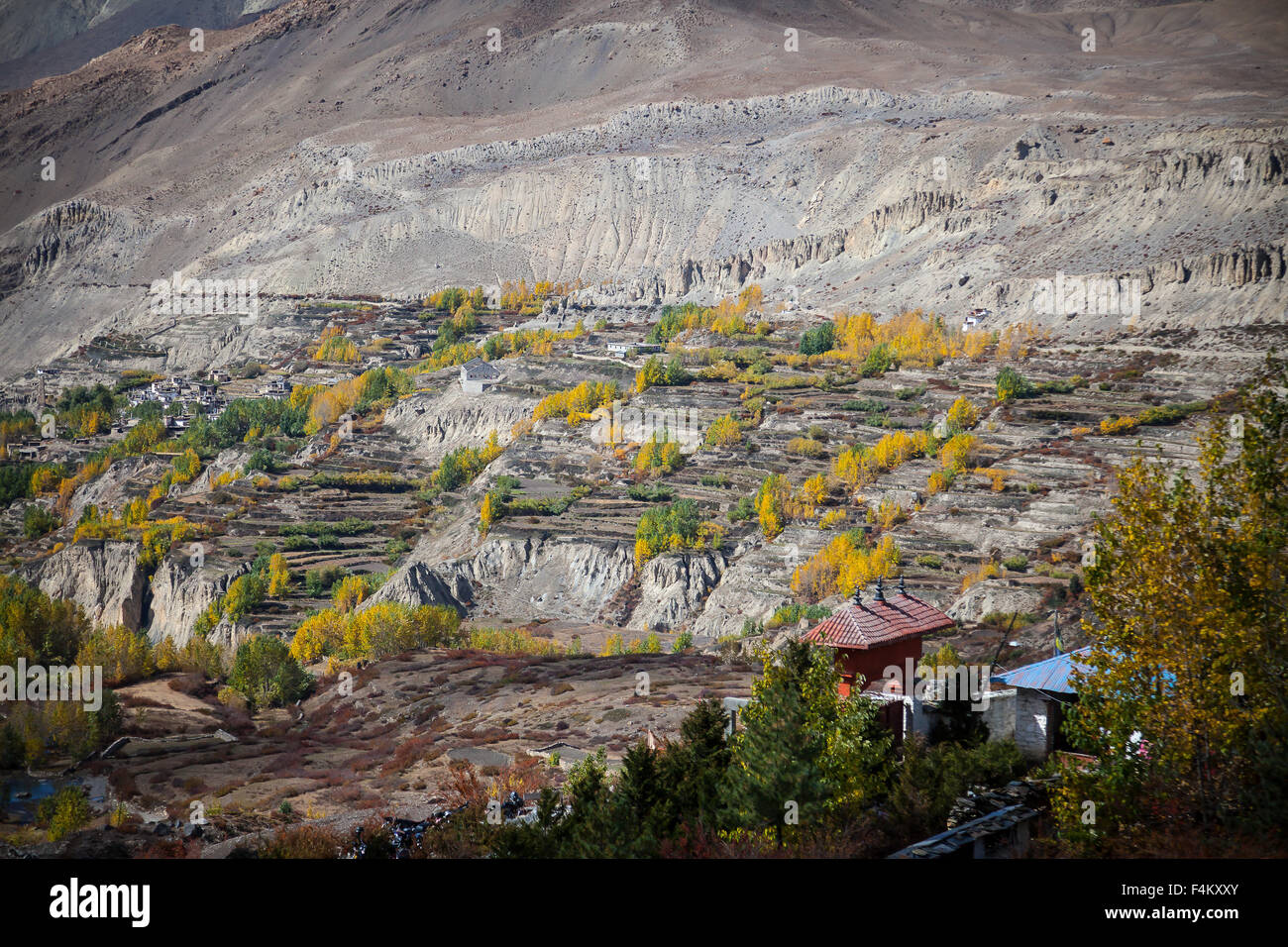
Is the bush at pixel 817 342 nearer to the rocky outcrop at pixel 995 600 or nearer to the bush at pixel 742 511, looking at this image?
the bush at pixel 742 511

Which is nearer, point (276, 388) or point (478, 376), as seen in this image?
point (478, 376)

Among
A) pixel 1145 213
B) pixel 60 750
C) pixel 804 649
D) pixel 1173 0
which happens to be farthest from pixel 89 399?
pixel 1173 0

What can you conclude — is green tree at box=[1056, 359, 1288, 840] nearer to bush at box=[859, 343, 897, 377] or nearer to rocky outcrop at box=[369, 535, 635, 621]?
rocky outcrop at box=[369, 535, 635, 621]

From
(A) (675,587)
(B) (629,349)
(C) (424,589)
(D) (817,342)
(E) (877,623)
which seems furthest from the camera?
(B) (629,349)

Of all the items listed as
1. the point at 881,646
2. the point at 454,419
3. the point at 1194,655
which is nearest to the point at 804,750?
the point at 1194,655

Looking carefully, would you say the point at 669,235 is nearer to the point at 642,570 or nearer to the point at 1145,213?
the point at 1145,213

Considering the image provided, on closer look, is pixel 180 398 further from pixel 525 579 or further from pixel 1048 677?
pixel 1048 677

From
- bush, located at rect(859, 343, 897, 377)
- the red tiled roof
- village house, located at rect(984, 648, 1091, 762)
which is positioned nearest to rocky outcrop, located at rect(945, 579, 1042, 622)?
the red tiled roof
